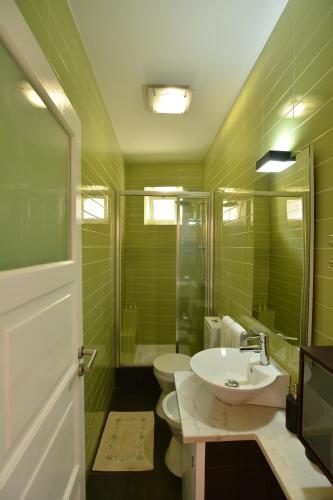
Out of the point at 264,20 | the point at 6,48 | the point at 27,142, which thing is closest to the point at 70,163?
the point at 27,142

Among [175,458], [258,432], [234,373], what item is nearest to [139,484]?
[175,458]

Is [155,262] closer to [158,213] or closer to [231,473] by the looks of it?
[158,213]

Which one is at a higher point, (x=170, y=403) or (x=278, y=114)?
(x=278, y=114)

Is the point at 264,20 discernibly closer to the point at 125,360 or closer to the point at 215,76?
the point at 215,76

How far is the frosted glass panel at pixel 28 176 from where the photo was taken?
25.4 inches

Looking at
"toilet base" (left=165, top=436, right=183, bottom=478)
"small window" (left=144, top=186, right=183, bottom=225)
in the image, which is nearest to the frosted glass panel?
"toilet base" (left=165, top=436, right=183, bottom=478)

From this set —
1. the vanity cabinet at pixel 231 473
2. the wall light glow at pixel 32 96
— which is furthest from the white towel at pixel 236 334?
the wall light glow at pixel 32 96

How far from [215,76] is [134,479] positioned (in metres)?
2.76

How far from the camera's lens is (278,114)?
1.33 metres

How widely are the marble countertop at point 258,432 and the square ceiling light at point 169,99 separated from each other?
1.94 m

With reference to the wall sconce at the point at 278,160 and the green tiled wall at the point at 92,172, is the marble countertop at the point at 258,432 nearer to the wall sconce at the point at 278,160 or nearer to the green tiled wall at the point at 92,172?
the green tiled wall at the point at 92,172

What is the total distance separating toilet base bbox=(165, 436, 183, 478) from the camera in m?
1.63

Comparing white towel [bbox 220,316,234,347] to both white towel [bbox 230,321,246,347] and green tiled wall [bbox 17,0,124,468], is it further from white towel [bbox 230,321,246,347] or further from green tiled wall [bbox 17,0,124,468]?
green tiled wall [bbox 17,0,124,468]

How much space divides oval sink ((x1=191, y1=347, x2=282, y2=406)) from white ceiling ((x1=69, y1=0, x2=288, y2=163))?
1.80 meters
